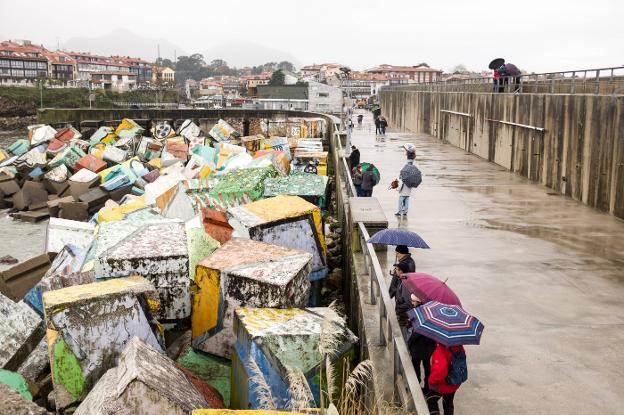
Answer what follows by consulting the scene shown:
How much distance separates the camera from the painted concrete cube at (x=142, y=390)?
405cm

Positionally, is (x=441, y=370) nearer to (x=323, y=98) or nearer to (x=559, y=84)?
(x=559, y=84)

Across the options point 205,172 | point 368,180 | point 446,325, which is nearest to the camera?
point 446,325

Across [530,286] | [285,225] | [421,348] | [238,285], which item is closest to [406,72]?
→ [285,225]

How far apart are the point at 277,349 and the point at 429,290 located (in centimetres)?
131

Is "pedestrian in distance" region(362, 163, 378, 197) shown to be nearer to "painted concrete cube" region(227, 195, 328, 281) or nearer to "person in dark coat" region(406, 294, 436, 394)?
"painted concrete cube" region(227, 195, 328, 281)

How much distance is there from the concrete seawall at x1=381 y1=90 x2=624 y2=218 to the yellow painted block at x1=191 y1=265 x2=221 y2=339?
24.5ft

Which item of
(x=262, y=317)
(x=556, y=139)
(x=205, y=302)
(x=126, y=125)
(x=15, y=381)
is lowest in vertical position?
(x=15, y=381)

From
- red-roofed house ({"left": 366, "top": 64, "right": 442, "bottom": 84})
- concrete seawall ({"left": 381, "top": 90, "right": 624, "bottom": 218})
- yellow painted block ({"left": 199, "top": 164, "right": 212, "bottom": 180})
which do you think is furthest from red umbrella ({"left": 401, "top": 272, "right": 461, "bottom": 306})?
red-roofed house ({"left": 366, "top": 64, "right": 442, "bottom": 84})

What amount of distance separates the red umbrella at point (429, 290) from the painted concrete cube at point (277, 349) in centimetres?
Result: 89

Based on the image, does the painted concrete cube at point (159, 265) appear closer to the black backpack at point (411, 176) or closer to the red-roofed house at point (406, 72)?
the black backpack at point (411, 176)

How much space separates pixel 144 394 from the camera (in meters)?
4.08

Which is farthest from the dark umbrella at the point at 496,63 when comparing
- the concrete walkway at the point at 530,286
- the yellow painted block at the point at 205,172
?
the yellow painted block at the point at 205,172

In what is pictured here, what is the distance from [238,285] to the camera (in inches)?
236

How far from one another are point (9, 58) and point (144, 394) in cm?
11816
